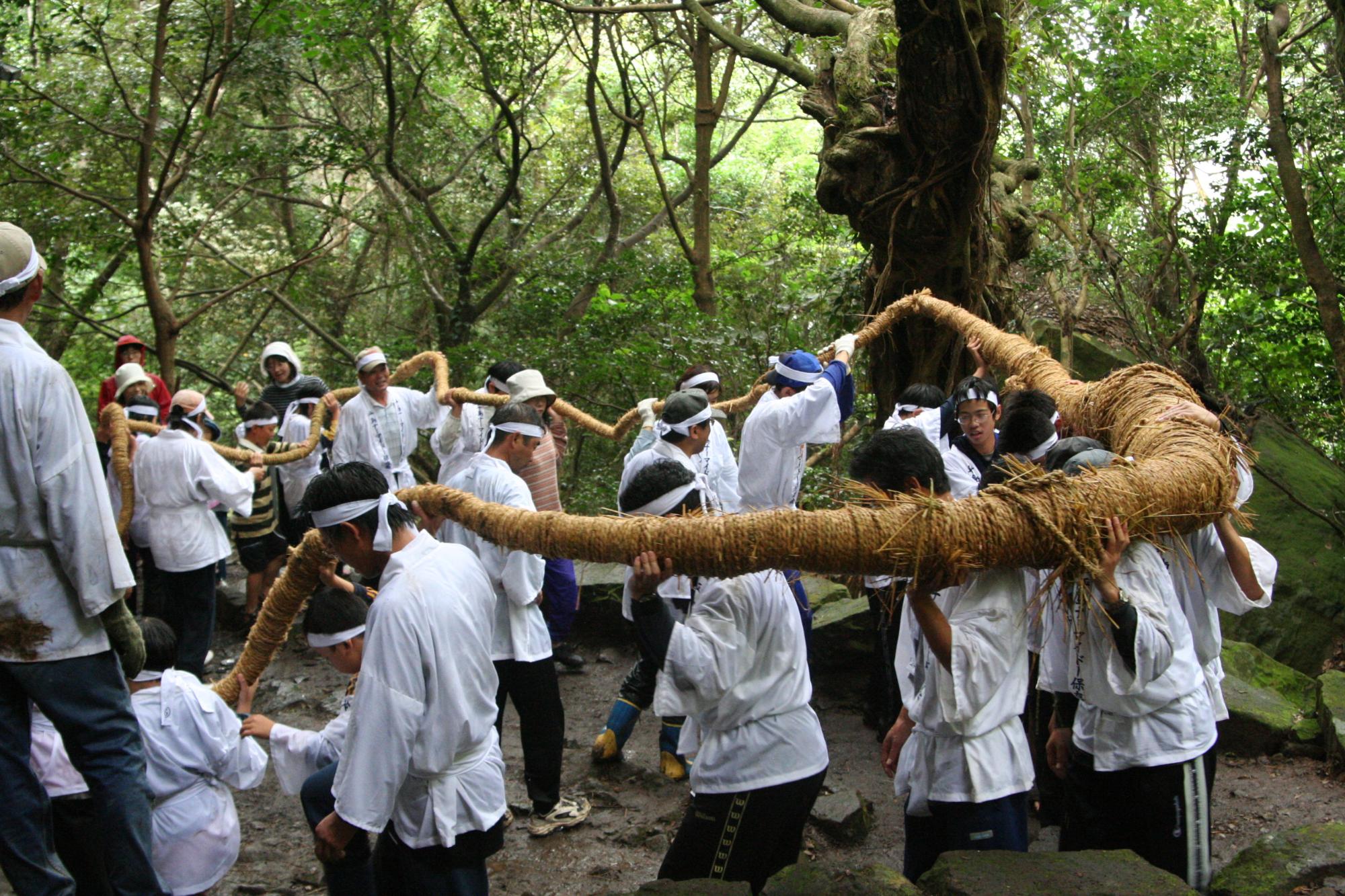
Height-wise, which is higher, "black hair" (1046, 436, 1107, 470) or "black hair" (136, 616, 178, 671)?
"black hair" (1046, 436, 1107, 470)

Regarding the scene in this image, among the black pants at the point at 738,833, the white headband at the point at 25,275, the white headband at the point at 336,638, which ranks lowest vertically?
the black pants at the point at 738,833

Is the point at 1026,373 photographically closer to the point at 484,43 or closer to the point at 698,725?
the point at 698,725

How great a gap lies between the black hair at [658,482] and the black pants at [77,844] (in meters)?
1.88

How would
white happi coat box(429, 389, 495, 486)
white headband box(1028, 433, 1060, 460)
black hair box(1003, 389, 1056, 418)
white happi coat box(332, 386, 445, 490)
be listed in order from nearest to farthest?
white headband box(1028, 433, 1060, 460) < black hair box(1003, 389, 1056, 418) < white happi coat box(429, 389, 495, 486) < white happi coat box(332, 386, 445, 490)

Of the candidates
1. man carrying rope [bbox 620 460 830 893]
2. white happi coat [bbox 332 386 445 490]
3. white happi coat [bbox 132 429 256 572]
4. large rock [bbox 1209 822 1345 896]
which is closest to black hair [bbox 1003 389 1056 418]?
man carrying rope [bbox 620 460 830 893]

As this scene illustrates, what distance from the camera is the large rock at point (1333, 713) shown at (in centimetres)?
526

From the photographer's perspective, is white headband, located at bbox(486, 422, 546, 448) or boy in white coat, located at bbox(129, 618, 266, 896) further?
white headband, located at bbox(486, 422, 546, 448)

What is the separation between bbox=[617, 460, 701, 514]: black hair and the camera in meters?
3.33

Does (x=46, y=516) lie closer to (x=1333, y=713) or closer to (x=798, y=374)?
(x=798, y=374)

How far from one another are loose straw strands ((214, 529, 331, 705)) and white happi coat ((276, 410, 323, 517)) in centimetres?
392

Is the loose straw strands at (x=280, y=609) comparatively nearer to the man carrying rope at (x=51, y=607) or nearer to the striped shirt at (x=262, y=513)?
the man carrying rope at (x=51, y=607)

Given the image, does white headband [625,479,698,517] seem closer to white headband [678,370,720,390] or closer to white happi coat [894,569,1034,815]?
Answer: white happi coat [894,569,1034,815]

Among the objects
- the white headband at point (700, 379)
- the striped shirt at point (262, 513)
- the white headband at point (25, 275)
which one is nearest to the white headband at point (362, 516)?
the white headband at point (25, 275)

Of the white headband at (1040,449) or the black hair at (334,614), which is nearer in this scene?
the black hair at (334,614)
